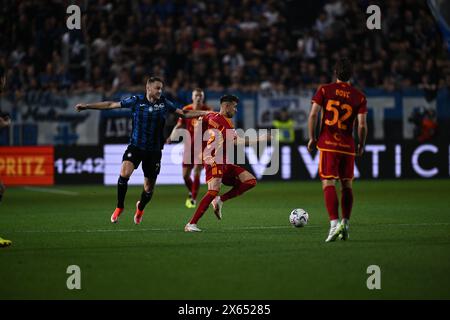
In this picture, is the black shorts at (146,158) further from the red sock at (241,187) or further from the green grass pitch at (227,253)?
the red sock at (241,187)

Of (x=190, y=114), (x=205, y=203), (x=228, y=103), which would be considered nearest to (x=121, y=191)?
(x=190, y=114)

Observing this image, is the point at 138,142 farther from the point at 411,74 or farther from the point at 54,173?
the point at 411,74

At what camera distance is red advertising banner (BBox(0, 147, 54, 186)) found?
22.9 m

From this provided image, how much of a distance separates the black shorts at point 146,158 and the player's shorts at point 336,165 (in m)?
3.44

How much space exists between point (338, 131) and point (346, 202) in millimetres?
859

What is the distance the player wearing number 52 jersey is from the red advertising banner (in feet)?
44.4

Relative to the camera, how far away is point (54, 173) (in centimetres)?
2341

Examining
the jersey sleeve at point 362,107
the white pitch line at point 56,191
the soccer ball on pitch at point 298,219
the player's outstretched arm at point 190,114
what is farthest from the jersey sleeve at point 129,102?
the white pitch line at point 56,191

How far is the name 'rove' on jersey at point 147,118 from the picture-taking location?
13.3m

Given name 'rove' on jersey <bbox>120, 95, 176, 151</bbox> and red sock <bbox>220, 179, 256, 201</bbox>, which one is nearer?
red sock <bbox>220, 179, 256, 201</bbox>

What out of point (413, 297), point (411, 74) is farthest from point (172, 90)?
point (413, 297)

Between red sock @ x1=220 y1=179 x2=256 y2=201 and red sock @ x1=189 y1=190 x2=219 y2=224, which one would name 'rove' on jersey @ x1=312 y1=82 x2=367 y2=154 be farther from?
red sock @ x1=220 y1=179 x2=256 y2=201

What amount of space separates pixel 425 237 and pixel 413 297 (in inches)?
169

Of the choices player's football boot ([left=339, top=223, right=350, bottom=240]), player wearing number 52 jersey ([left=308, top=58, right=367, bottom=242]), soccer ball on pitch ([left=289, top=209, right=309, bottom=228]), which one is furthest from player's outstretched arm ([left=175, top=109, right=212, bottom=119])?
player's football boot ([left=339, top=223, right=350, bottom=240])
